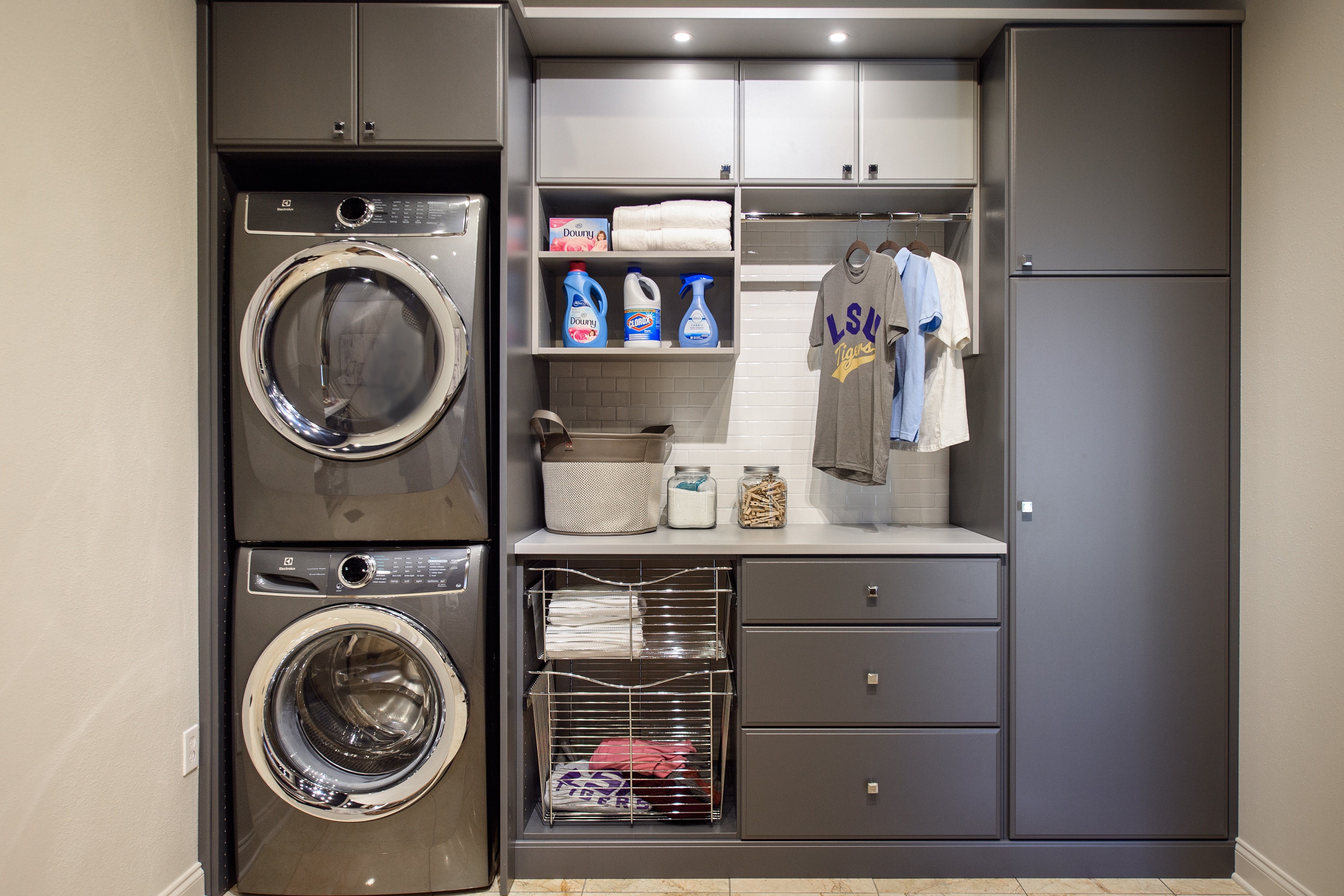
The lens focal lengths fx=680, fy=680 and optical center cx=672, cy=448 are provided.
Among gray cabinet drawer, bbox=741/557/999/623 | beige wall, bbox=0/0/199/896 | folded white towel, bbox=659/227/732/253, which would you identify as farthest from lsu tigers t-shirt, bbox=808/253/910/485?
beige wall, bbox=0/0/199/896

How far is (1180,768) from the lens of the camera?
1850 millimetres

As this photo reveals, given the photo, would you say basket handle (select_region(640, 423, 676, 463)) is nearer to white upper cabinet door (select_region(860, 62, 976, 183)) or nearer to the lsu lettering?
the lsu lettering

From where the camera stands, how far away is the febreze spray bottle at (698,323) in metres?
2.15

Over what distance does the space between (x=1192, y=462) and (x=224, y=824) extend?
2.72 m

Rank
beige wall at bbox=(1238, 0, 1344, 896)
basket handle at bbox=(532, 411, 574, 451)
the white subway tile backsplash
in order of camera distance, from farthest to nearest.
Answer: the white subway tile backsplash < basket handle at bbox=(532, 411, 574, 451) < beige wall at bbox=(1238, 0, 1344, 896)

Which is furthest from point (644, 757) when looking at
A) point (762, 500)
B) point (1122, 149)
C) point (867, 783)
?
point (1122, 149)

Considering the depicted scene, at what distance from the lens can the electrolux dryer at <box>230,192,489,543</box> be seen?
167 cm

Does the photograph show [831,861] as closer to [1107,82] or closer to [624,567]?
[624,567]

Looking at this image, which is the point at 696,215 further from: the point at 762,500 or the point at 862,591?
the point at 862,591

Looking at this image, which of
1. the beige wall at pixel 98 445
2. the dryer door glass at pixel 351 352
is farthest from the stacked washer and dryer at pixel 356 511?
the beige wall at pixel 98 445

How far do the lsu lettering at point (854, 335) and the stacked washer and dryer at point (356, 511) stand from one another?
106 cm

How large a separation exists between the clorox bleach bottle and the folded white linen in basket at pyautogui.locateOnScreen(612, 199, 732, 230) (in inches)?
6.0

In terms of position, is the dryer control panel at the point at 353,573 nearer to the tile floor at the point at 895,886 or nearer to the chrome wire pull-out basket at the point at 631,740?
the chrome wire pull-out basket at the point at 631,740

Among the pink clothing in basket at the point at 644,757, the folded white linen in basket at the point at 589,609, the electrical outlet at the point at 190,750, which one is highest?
the folded white linen in basket at the point at 589,609
